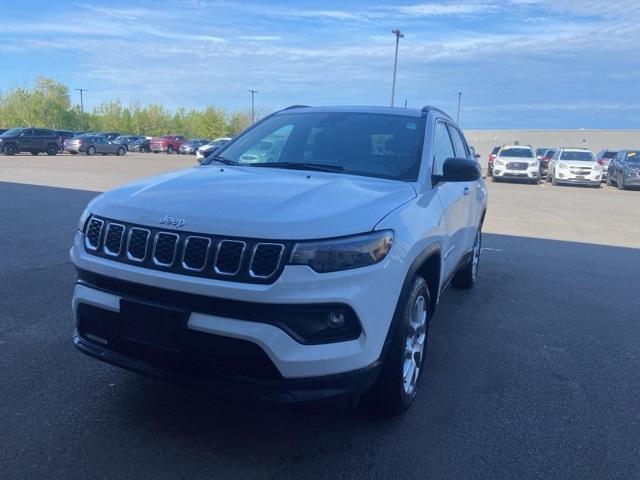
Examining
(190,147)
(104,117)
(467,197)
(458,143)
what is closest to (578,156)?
(458,143)

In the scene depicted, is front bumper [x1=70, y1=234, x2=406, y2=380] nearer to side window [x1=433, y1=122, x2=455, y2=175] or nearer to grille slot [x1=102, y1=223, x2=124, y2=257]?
grille slot [x1=102, y1=223, x2=124, y2=257]

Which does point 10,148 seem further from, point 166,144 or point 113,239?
point 113,239

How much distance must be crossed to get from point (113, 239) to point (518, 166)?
2572 centimetres

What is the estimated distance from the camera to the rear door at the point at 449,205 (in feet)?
13.5

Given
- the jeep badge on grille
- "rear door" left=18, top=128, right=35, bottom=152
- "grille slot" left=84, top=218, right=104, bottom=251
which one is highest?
the jeep badge on grille

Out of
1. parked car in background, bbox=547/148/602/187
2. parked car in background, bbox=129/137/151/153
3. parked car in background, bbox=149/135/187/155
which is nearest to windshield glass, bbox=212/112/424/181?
parked car in background, bbox=547/148/602/187

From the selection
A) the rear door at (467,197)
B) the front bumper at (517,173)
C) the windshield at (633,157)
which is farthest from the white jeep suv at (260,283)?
the windshield at (633,157)

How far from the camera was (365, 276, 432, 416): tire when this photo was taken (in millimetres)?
3066

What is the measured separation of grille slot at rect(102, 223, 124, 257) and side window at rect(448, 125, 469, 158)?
337cm

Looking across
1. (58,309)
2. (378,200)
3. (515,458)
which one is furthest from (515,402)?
(58,309)

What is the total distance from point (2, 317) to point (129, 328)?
8.70 feet

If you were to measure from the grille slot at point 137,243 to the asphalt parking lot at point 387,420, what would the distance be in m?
0.89

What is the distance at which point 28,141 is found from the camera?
1438 inches

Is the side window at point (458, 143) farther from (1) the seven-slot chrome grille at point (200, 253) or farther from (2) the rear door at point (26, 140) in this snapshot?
(2) the rear door at point (26, 140)
